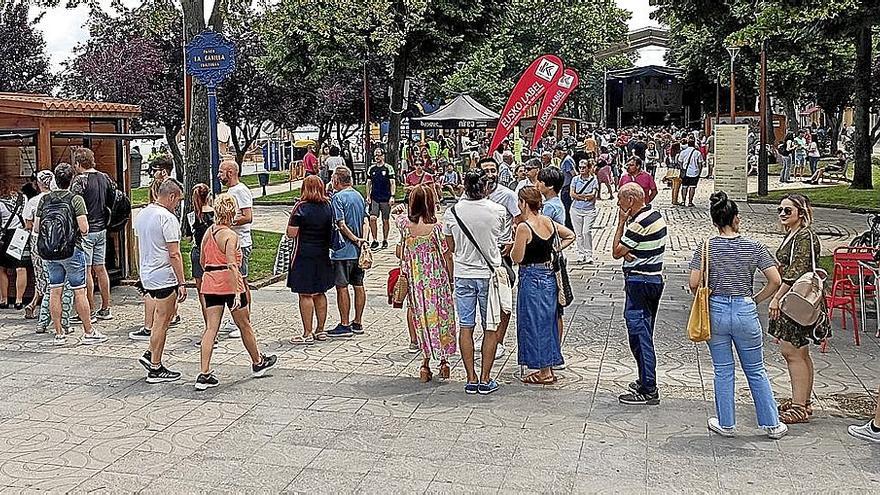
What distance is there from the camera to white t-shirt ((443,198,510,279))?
7.41 metres

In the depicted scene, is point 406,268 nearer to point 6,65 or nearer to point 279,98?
point 279,98

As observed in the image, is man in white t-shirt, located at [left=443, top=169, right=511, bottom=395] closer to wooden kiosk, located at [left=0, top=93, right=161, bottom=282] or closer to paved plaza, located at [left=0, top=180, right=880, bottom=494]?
paved plaza, located at [left=0, top=180, right=880, bottom=494]

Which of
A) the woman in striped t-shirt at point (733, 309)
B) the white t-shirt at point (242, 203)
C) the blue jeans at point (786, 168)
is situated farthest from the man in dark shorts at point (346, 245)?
the blue jeans at point (786, 168)

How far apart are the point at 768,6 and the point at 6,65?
86.4 feet

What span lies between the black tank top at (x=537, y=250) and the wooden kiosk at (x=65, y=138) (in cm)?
590

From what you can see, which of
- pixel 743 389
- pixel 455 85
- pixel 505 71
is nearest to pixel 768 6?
pixel 743 389

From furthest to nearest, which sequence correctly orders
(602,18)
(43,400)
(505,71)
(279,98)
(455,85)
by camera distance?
1. (602,18)
2. (505,71)
3. (455,85)
4. (279,98)
5. (43,400)

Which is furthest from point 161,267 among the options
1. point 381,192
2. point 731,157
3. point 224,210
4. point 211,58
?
point 731,157

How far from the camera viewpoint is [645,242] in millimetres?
7027

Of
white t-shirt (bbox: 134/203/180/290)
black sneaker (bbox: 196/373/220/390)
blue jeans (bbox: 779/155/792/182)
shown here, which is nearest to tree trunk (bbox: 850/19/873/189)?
blue jeans (bbox: 779/155/792/182)

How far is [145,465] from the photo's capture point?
5863mm

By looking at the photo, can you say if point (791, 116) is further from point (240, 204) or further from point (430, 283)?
point (430, 283)

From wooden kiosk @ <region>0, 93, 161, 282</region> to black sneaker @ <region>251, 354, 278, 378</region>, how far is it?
14.2 ft

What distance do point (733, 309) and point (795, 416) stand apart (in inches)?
38.2
